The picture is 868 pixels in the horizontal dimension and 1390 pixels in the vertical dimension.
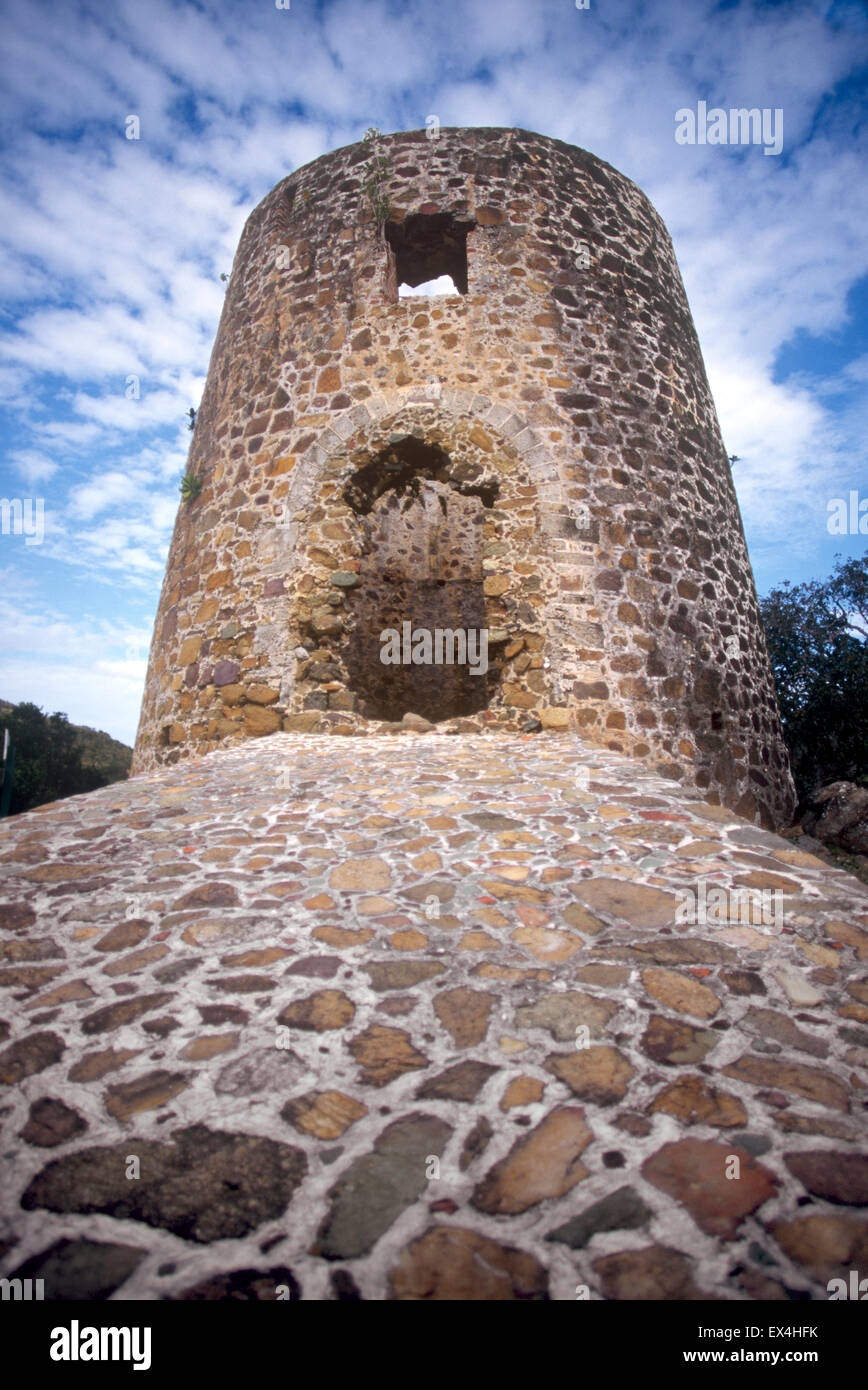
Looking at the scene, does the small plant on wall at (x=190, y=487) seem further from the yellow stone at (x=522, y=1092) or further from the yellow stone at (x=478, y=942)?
the yellow stone at (x=522, y=1092)

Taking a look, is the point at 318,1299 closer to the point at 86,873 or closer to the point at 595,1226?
the point at 595,1226

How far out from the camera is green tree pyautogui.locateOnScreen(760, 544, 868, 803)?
978 centimetres

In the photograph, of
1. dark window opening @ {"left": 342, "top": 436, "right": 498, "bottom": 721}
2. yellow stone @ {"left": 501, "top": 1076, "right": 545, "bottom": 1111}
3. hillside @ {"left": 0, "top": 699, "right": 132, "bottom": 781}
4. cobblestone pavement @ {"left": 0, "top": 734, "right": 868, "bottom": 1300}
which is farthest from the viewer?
hillside @ {"left": 0, "top": 699, "right": 132, "bottom": 781}

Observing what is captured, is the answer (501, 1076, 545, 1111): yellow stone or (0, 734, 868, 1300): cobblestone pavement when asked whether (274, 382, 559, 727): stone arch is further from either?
(501, 1076, 545, 1111): yellow stone

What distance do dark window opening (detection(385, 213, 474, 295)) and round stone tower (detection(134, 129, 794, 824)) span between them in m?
0.03

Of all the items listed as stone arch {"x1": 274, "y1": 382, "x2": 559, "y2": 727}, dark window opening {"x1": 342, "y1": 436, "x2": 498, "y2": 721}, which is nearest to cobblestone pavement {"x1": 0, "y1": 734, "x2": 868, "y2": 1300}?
stone arch {"x1": 274, "y1": 382, "x2": 559, "y2": 727}

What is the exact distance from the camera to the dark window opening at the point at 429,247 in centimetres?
693

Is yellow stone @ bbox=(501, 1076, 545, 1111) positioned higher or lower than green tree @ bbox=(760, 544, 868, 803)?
lower

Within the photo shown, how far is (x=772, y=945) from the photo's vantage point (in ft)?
7.22

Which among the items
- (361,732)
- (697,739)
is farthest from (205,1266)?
(697,739)

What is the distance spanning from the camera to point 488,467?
6.31 metres

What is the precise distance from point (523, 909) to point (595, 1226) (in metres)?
1.24

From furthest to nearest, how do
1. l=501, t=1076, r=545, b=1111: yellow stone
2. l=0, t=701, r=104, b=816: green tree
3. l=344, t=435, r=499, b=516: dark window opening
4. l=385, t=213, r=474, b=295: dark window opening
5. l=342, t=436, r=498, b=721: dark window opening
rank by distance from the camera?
l=0, t=701, r=104, b=816: green tree → l=342, t=436, r=498, b=721: dark window opening → l=385, t=213, r=474, b=295: dark window opening → l=344, t=435, r=499, b=516: dark window opening → l=501, t=1076, r=545, b=1111: yellow stone

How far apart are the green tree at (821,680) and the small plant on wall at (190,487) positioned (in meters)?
8.54
